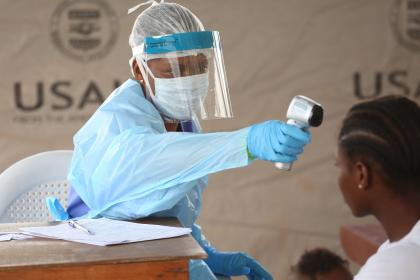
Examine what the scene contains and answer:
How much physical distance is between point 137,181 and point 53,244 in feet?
1.06

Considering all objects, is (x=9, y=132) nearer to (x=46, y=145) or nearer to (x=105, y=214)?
(x=46, y=145)

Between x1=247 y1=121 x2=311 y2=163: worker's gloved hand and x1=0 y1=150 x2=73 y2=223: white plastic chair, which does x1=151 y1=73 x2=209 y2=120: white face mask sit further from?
x1=0 y1=150 x2=73 y2=223: white plastic chair

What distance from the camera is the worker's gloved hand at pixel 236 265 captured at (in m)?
2.23

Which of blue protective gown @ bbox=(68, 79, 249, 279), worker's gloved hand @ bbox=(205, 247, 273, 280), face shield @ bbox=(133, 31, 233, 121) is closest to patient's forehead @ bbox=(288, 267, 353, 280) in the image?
worker's gloved hand @ bbox=(205, 247, 273, 280)

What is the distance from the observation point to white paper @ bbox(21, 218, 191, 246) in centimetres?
166

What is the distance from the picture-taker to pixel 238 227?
3502mm

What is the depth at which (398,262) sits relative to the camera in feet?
4.57

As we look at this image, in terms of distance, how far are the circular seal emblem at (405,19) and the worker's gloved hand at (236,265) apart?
1.63 metres

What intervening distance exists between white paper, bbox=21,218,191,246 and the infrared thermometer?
0.34 m

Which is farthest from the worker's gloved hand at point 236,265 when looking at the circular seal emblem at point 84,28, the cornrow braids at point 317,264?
the circular seal emblem at point 84,28

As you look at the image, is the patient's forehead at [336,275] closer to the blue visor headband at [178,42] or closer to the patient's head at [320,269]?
the patient's head at [320,269]

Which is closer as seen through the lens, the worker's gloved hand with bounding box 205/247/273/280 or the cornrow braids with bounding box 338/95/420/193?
the cornrow braids with bounding box 338/95/420/193

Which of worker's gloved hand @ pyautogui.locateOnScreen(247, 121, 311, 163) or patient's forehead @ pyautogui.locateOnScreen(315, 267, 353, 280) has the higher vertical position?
worker's gloved hand @ pyautogui.locateOnScreen(247, 121, 311, 163)

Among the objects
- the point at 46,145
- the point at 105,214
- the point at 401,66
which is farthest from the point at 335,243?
the point at 105,214
